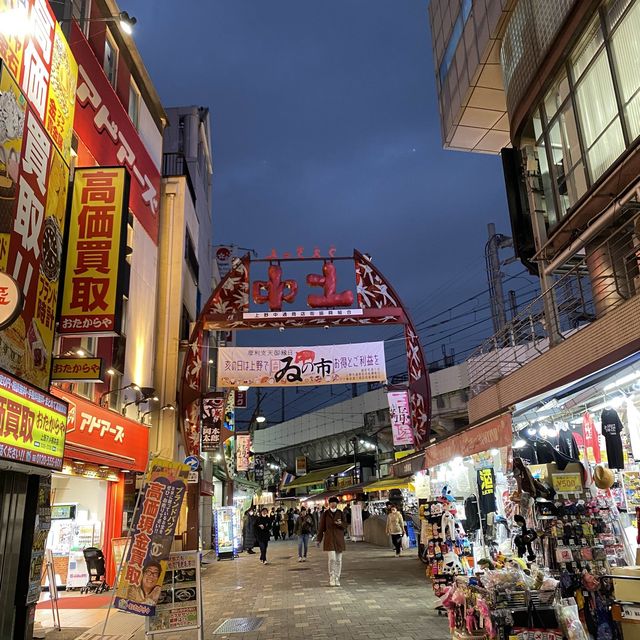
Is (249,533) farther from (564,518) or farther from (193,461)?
(564,518)

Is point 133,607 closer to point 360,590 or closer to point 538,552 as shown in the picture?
point 538,552

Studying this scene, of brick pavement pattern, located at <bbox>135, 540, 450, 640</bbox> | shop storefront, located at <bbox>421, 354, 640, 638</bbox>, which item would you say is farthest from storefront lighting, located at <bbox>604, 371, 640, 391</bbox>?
brick pavement pattern, located at <bbox>135, 540, 450, 640</bbox>

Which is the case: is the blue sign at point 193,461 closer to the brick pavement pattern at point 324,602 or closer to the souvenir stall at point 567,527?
the brick pavement pattern at point 324,602

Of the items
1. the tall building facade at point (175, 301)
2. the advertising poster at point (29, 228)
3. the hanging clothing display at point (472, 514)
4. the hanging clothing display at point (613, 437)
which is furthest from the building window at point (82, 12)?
the hanging clothing display at point (472, 514)

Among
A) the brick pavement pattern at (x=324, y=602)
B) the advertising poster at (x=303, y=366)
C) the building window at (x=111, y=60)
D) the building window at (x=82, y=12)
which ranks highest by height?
the building window at (x=111, y=60)

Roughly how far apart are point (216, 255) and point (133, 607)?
30.1m

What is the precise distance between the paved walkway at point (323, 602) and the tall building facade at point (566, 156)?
405 centimetres

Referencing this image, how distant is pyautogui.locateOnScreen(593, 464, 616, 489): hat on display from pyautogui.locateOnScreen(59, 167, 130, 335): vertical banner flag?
7046mm

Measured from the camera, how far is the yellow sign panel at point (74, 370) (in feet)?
26.4

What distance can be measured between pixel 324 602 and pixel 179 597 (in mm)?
4273

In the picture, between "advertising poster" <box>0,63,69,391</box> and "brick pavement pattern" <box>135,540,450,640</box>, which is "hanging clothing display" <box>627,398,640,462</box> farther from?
"advertising poster" <box>0,63,69,391</box>

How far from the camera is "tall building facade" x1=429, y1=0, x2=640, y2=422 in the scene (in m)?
8.21

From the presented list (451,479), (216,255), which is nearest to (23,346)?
(451,479)

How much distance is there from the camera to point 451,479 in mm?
14547
